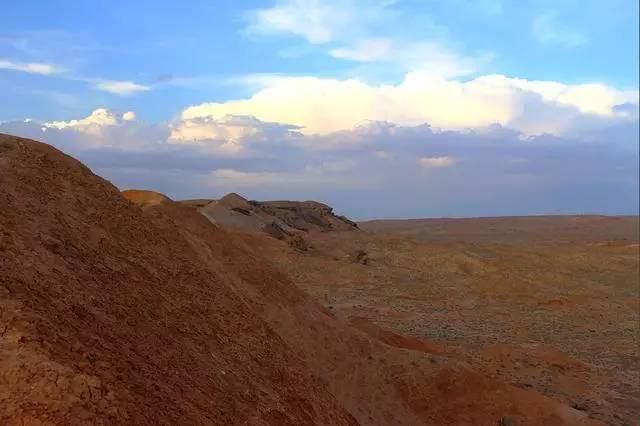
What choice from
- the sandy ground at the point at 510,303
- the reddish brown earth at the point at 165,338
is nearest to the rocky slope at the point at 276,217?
the sandy ground at the point at 510,303

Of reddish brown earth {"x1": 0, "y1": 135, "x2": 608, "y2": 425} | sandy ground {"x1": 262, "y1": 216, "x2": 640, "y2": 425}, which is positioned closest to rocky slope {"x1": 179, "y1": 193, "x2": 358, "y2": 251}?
sandy ground {"x1": 262, "y1": 216, "x2": 640, "y2": 425}

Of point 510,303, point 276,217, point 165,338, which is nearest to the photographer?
point 165,338

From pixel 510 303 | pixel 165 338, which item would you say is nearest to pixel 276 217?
pixel 510 303

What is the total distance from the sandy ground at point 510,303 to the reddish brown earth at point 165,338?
3.55 m

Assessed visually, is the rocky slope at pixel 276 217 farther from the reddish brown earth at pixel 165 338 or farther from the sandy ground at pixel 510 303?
the reddish brown earth at pixel 165 338

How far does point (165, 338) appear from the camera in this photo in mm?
5562

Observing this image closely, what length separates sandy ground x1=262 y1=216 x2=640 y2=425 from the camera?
12.9 meters

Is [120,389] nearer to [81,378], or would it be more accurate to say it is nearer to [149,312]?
[81,378]

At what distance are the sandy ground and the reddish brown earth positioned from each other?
3.55 m

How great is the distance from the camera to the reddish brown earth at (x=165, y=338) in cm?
406

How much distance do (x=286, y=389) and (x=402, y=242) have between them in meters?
26.6

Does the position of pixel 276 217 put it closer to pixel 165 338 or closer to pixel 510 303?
pixel 510 303

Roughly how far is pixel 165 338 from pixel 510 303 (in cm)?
1792

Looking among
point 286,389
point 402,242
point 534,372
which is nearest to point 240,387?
point 286,389
